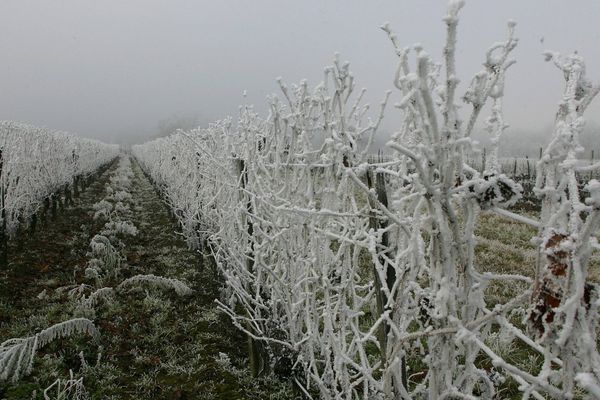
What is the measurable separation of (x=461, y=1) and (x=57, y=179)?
15128 mm

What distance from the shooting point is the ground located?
4.00m

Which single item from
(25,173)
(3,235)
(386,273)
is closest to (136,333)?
(386,273)

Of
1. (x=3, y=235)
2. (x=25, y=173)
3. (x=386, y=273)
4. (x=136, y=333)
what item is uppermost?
(x=25, y=173)

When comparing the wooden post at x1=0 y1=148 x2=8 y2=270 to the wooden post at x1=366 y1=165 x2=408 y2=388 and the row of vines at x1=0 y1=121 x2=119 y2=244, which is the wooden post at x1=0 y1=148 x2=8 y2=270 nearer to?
the row of vines at x1=0 y1=121 x2=119 y2=244

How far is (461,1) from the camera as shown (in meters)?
1.06

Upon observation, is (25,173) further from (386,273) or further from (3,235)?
(386,273)

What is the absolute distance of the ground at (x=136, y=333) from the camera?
4.00 metres

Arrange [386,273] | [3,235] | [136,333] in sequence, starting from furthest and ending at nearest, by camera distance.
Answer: [3,235] → [136,333] → [386,273]

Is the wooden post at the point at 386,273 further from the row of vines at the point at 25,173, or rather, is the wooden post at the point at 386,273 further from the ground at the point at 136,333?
the row of vines at the point at 25,173

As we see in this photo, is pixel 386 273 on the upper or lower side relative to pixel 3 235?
upper

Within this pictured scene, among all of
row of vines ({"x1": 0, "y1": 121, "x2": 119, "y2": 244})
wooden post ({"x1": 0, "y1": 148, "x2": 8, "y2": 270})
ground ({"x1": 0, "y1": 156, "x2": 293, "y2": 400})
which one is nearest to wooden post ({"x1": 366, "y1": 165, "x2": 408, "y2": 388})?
ground ({"x1": 0, "y1": 156, "x2": 293, "y2": 400})

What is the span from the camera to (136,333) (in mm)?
5129

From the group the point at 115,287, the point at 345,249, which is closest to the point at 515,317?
the point at 345,249

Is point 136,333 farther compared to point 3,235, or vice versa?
point 3,235
